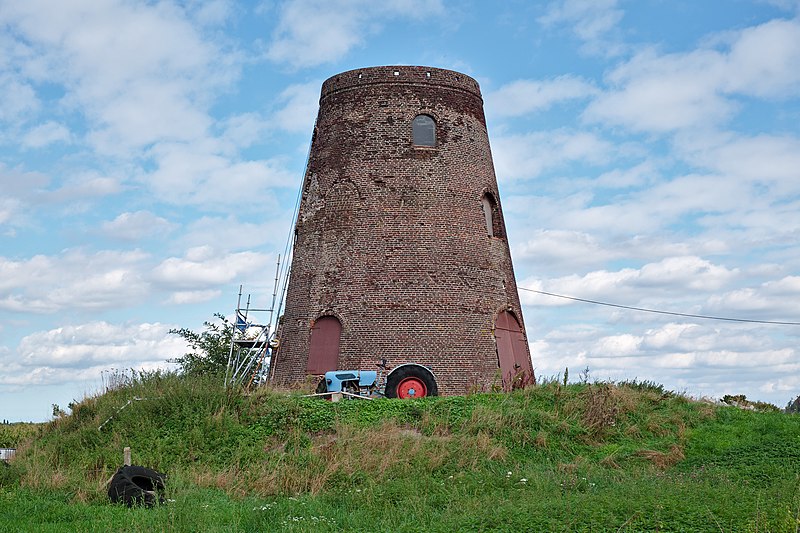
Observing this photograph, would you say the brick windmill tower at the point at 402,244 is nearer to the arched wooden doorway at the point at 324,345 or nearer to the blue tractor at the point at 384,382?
the arched wooden doorway at the point at 324,345

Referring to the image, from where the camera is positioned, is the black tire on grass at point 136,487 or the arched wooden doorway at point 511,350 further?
the arched wooden doorway at point 511,350

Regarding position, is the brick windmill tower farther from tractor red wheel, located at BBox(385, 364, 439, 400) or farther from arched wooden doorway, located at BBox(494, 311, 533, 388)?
tractor red wheel, located at BBox(385, 364, 439, 400)

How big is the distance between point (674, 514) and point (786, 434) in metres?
7.92

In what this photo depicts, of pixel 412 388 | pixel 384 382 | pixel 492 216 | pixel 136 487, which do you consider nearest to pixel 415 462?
pixel 136 487

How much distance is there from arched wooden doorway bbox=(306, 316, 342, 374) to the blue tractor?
772 mm

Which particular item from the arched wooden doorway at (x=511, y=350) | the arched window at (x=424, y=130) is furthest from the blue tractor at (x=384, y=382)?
the arched window at (x=424, y=130)

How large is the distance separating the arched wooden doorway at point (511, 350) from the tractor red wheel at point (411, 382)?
211cm

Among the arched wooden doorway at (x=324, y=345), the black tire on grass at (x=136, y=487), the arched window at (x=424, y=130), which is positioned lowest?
the black tire on grass at (x=136, y=487)

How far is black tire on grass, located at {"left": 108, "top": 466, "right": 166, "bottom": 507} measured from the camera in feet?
39.0

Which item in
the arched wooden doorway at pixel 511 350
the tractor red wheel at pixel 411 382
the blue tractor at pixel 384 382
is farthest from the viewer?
the arched wooden doorway at pixel 511 350

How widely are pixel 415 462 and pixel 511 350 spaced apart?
8.66m

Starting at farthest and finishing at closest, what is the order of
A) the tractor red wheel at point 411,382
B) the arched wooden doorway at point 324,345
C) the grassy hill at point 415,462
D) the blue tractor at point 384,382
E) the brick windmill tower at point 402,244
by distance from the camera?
the arched wooden doorway at point 324,345 < the brick windmill tower at point 402,244 < the tractor red wheel at point 411,382 < the blue tractor at point 384,382 < the grassy hill at point 415,462

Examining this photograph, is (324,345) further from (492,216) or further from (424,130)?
(424,130)

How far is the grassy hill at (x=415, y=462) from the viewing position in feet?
32.7
